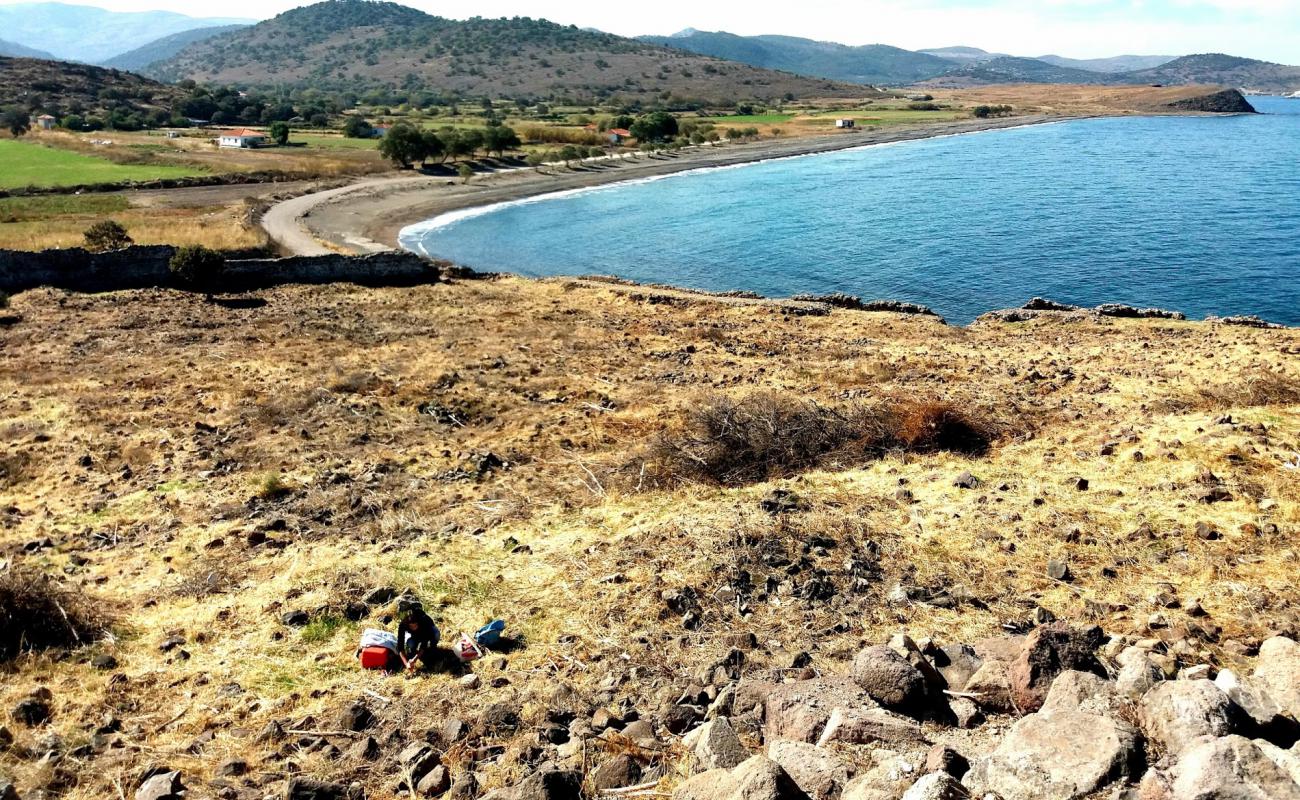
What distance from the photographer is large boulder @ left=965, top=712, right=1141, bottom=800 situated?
5.69m

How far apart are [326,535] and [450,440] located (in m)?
4.72

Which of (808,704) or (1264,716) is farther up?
(1264,716)

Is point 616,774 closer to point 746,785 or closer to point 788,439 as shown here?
point 746,785

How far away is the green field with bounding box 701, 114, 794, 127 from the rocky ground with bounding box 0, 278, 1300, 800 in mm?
134583

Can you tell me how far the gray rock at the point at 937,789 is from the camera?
5512 mm

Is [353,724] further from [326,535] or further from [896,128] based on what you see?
[896,128]

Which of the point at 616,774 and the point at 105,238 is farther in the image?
the point at 105,238

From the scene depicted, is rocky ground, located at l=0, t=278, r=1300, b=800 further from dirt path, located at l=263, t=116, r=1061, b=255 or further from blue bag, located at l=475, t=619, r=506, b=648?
dirt path, located at l=263, t=116, r=1061, b=255

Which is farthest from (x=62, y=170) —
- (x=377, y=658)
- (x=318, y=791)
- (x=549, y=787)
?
(x=549, y=787)

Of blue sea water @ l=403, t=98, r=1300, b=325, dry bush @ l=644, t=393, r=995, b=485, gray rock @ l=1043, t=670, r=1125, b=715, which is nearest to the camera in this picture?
gray rock @ l=1043, t=670, r=1125, b=715

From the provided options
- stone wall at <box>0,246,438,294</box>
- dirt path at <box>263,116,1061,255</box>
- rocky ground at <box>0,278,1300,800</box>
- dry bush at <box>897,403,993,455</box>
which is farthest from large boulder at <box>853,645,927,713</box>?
dirt path at <box>263,116,1061,255</box>

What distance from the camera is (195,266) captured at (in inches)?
1284

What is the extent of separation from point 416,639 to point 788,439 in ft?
29.2

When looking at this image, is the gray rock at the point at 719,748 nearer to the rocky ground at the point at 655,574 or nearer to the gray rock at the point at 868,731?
the rocky ground at the point at 655,574
